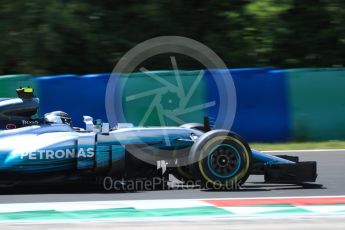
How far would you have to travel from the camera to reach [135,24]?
1714cm

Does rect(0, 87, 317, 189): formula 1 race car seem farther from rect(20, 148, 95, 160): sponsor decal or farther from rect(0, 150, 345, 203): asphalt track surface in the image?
rect(0, 150, 345, 203): asphalt track surface

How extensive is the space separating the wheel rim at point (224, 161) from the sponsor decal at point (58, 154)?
1295 mm

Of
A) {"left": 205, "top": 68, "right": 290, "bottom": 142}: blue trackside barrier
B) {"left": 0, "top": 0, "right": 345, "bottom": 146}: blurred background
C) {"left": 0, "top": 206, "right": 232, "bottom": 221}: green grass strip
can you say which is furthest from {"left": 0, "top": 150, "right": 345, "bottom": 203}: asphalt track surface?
{"left": 0, "top": 0, "right": 345, "bottom": 146}: blurred background

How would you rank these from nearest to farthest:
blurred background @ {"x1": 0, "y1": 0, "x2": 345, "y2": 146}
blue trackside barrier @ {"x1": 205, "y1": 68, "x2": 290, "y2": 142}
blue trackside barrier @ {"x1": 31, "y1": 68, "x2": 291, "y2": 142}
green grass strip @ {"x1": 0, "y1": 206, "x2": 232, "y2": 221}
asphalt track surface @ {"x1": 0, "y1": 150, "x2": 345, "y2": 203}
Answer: green grass strip @ {"x1": 0, "y1": 206, "x2": 232, "y2": 221} → asphalt track surface @ {"x1": 0, "y1": 150, "x2": 345, "y2": 203} → blue trackside barrier @ {"x1": 31, "y1": 68, "x2": 291, "y2": 142} → blue trackside barrier @ {"x1": 205, "y1": 68, "x2": 290, "y2": 142} → blurred background @ {"x1": 0, "y1": 0, "x2": 345, "y2": 146}

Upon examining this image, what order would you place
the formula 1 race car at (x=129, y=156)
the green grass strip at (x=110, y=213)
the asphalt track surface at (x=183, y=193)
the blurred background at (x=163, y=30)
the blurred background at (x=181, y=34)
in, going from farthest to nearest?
the blurred background at (x=163, y=30), the blurred background at (x=181, y=34), the formula 1 race car at (x=129, y=156), the asphalt track surface at (x=183, y=193), the green grass strip at (x=110, y=213)

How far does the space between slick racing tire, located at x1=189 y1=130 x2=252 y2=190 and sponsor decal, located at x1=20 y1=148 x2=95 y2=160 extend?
1.10 m

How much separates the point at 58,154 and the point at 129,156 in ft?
2.46

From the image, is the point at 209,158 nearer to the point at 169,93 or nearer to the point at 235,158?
the point at 235,158

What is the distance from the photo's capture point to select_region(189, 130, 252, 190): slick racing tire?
23.8 ft

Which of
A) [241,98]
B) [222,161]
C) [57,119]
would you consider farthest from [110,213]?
[241,98]

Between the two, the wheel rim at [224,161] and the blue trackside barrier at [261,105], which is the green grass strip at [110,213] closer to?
the wheel rim at [224,161]

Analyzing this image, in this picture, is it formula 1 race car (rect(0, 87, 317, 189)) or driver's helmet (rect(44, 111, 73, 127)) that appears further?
driver's helmet (rect(44, 111, 73, 127))

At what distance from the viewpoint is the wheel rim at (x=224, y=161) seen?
7301 millimetres

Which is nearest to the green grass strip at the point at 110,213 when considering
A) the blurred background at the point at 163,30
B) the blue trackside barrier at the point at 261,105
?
the blue trackside barrier at the point at 261,105
